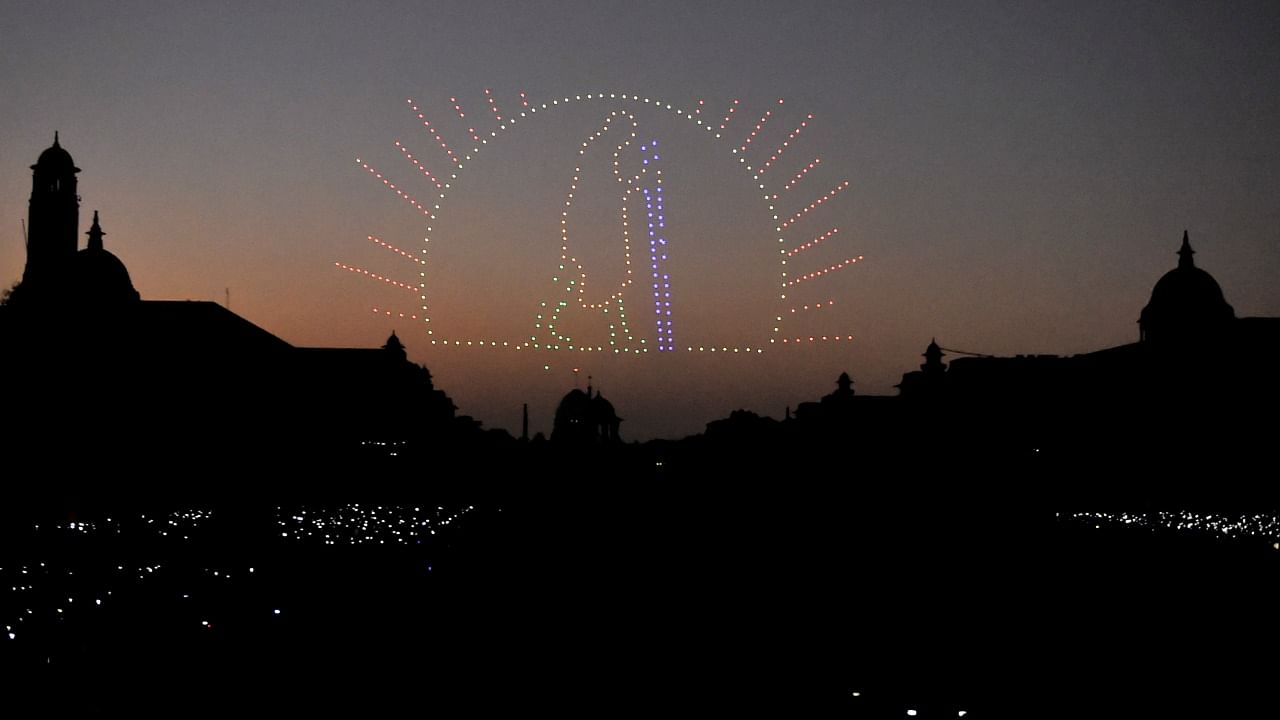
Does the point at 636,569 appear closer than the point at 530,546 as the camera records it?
Yes

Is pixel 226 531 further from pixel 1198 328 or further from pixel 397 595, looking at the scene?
pixel 1198 328

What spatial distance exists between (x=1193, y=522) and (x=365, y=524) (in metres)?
24.0

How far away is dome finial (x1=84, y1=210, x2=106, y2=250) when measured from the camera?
82375 mm

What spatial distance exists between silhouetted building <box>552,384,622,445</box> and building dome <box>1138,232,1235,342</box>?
1899 inches

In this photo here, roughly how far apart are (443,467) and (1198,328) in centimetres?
4219

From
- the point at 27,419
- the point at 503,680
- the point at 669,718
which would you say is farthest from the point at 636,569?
the point at 27,419

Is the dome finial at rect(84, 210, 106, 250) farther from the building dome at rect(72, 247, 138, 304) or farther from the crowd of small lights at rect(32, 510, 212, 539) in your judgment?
the crowd of small lights at rect(32, 510, 212, 539)

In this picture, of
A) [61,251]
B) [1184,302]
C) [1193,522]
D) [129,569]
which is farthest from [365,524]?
[1184,302]

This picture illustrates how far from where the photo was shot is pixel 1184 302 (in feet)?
A: 314

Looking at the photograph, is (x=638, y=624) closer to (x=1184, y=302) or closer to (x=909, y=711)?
(x=909, y=711)

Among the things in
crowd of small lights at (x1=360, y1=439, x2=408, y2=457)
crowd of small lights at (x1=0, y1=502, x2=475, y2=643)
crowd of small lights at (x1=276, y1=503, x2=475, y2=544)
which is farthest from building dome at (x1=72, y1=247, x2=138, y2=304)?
crowd of small lights at (x1=0, y1=502, x2=475, y2=643)

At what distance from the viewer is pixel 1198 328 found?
297ft

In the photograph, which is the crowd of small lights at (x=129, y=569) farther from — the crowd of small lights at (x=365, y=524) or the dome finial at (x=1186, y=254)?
the dome finial at (x=1186, y=254)

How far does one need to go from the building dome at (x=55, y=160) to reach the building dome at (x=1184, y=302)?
194ft
